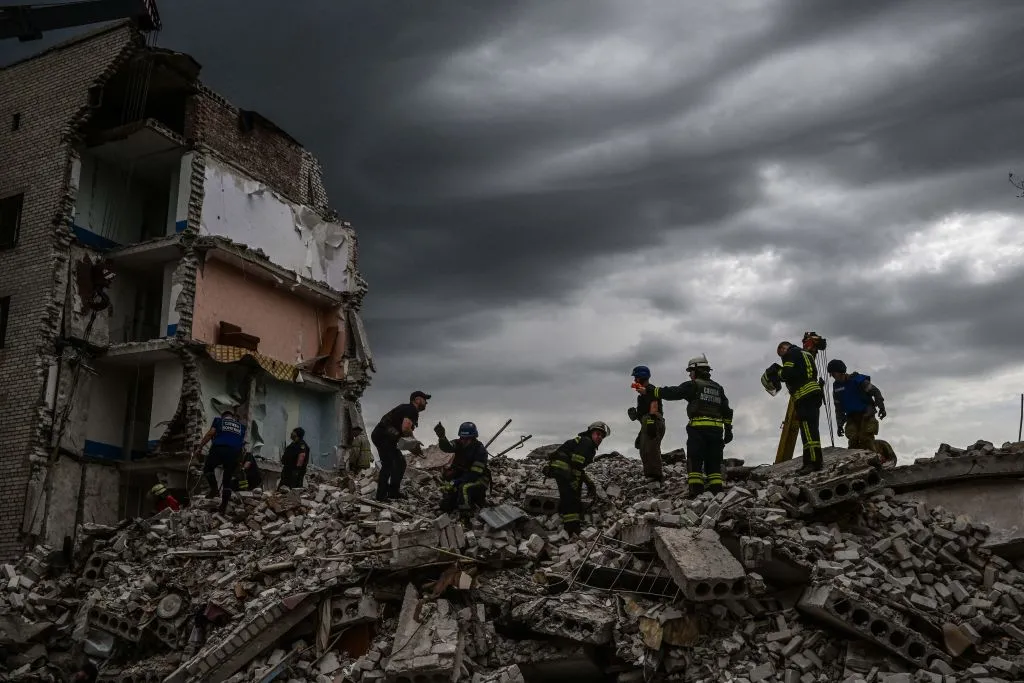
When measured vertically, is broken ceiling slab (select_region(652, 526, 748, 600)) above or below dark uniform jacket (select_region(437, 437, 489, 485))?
below

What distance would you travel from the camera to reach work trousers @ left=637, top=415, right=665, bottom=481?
11.2m

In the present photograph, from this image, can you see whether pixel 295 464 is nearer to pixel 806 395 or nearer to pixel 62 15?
pixel 806 395

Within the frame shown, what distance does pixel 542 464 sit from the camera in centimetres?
1424

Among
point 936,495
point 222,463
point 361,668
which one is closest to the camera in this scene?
point 361,668

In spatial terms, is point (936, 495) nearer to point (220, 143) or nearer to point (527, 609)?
point (527, 609)

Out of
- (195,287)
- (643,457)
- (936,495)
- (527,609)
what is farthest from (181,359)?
(936,495)

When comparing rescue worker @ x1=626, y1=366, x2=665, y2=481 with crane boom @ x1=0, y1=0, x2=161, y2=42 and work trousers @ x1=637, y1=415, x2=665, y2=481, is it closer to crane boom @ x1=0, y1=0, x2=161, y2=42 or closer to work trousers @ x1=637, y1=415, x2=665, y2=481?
work trousers @ x1=637, y1=415, x2=665, y2=481

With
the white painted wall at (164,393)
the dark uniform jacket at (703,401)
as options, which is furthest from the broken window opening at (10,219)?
the dark uniform jacket at (703,401)

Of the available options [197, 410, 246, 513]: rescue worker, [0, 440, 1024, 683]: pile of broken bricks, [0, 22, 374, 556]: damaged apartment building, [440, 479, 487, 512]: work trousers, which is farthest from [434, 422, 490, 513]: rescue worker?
[0, 22, 374, 556]: damaged apartment building

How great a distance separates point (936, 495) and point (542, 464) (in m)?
6.17

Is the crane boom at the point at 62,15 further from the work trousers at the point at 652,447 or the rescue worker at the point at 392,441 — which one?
the work trousers at the point at 652,447

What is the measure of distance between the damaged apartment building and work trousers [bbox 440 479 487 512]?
8148 mm

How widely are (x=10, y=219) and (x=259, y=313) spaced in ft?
18.5

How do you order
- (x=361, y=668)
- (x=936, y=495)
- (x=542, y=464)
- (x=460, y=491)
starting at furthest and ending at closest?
(x=542, y=464), (x=460, y=491), (x=936, y=495), (x=361, y=668)
